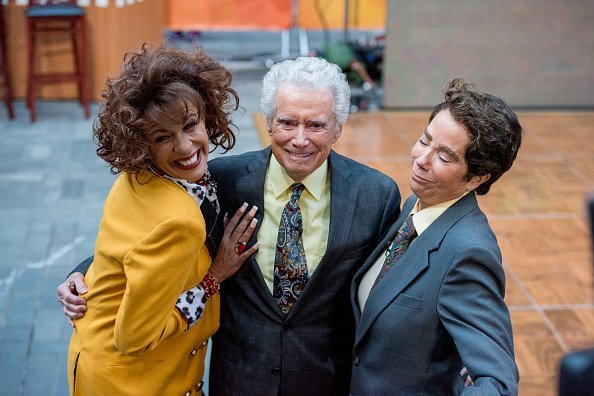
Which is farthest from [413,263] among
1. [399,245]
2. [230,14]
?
[230,14]

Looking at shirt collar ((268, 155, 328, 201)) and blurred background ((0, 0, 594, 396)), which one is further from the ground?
shirt collar ((268, 155, 328, 201))

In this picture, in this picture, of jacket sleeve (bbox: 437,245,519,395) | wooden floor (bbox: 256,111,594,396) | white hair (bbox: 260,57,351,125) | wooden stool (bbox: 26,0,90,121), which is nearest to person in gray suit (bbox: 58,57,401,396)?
white hair (bbox: 260,57,351,125)

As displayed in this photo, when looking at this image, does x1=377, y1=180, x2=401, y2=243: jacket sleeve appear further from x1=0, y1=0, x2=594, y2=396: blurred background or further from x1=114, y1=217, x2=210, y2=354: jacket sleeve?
x1=0, y1=0, x2=594, y2=396: blurred background

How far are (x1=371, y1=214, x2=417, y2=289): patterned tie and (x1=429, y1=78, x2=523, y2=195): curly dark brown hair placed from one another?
0.22 meters

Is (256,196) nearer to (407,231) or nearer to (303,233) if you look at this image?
(303,233)

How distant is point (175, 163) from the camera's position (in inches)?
77.2

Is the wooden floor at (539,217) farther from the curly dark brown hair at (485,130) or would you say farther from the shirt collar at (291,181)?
the shirt collar at (291,181)

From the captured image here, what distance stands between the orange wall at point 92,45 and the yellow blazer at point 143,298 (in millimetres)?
5496

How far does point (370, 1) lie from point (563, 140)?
2901mm

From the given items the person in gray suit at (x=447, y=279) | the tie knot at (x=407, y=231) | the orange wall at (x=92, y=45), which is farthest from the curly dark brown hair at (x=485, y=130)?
the orange wall at (x=92, y=45)

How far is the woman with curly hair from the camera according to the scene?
6.00 feet

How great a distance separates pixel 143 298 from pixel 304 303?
55 cm

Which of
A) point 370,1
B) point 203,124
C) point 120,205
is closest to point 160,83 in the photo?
point 203,124

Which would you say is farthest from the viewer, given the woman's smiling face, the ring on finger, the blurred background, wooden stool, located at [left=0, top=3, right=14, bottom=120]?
wooden stool, located at [left=0, top=3, right=14, bottom=120]
